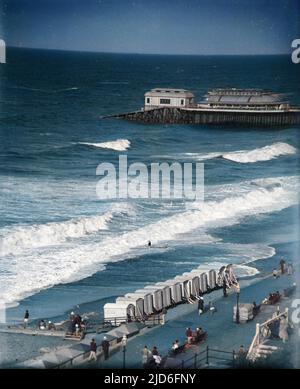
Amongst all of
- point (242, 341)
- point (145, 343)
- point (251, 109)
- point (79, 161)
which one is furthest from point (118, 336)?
point (251, 109)

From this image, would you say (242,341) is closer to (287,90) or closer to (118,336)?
(118,336)

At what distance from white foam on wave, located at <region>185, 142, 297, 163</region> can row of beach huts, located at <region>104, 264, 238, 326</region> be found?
122 cm

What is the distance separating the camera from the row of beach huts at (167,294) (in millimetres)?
11227

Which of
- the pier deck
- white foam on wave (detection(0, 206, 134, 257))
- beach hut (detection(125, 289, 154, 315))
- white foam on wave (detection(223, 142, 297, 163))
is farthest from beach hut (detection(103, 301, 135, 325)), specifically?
white foam on wave (detection(223, 142, 297, 163))

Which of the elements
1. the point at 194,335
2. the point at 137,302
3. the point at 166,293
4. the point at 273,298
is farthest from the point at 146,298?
the point at 273,298

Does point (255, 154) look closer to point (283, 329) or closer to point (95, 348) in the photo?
point (283, 329)

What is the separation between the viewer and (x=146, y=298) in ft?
37.0

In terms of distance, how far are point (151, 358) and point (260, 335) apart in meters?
1.16

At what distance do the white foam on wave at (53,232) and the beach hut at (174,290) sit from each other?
3.36 ft

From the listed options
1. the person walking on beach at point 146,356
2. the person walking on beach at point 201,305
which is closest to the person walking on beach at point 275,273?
the person walking on beach at point 201,305

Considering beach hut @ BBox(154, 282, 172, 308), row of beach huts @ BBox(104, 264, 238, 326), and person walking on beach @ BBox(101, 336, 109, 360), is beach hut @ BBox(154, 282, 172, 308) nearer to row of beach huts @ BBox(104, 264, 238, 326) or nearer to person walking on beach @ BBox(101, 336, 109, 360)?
row of beach huts @ BBox(104, 264, 238, 326)

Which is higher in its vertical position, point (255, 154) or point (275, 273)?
point (255, 154)

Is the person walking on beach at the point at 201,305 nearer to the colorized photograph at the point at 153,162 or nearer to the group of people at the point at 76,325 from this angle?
the colorized photograph at the point at 153,162

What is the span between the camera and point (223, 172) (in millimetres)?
12062
